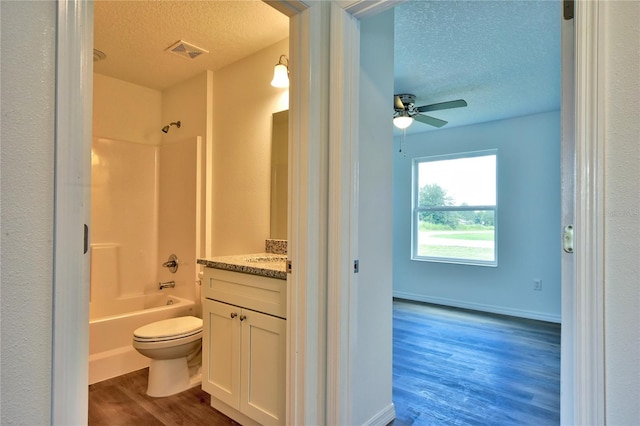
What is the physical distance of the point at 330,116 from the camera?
A: 154 cm

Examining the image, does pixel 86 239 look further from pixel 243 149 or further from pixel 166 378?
pixel 243 149

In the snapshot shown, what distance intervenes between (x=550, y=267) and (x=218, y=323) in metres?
3.78

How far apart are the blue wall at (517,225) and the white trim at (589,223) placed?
3.54m

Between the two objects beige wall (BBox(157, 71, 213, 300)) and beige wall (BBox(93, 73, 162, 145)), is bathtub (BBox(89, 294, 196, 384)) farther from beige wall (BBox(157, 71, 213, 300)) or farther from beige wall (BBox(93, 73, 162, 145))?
beige wall (BBox(93, 73, 162, 145))

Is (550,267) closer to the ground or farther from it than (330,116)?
closer to the ground

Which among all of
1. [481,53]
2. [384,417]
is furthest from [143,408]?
[481,53]

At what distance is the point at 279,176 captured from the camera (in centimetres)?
255

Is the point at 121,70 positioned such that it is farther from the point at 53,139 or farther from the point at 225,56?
the point at 53,139

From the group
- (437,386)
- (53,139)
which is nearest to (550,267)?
(437,386)

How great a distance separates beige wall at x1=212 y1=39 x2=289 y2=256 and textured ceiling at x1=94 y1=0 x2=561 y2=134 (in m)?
0.16

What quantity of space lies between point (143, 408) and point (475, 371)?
2.32 metres

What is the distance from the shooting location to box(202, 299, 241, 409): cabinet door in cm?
192

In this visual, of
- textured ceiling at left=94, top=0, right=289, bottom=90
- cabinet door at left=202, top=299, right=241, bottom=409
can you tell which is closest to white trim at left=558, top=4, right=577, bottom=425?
cabinet door at left=202, top=299, right=241, bottom=409

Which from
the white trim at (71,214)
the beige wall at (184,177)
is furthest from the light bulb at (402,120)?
the white trim at (71,214)
